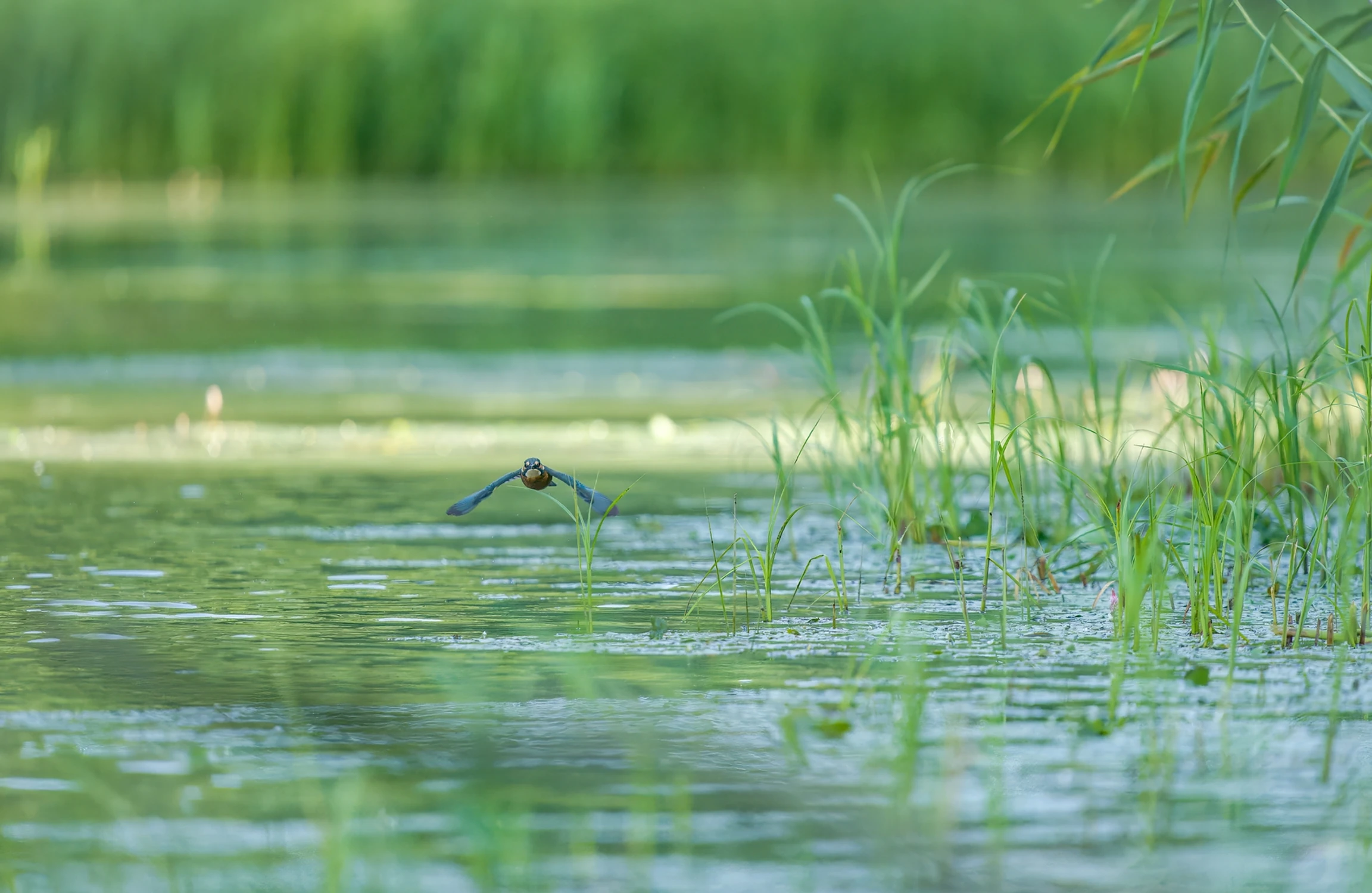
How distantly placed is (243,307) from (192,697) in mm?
11548

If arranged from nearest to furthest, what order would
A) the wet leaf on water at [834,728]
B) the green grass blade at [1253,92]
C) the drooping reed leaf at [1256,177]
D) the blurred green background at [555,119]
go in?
the wet leaf on water at [834,728] → the green grass blade at [1253,92] → the drooping reed leaf at [1256,177] → the blurred green background at [555,119]

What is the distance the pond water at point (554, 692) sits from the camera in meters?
3.66

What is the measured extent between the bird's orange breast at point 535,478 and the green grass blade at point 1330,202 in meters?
2.14

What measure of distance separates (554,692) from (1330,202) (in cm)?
197

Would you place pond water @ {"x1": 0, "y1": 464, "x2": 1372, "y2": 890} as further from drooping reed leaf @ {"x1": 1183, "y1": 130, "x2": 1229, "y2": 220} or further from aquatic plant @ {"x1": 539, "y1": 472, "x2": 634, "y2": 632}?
drooping reed leaf @ {"x1": 1183, "y1": 130, "x2": 1229, "y2": 220}

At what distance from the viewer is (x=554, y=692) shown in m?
4.77

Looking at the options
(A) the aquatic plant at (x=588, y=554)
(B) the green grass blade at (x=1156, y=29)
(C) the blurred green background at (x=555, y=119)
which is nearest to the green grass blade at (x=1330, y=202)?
(B) the green grass blade at (x=1156, y=29)

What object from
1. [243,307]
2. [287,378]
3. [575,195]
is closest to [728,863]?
[287,378]

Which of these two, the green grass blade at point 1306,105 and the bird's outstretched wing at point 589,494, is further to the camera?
the bird's outstretched wing at point 589,494

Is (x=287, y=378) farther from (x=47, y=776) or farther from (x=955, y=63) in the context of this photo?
(x=955, y=63)

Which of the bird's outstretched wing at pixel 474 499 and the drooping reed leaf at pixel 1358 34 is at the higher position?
the drooping reed leaf at pixel 1358 34

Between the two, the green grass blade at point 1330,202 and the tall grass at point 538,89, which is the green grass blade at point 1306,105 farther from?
the tall grass at point 538,89

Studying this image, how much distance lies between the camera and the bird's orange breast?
6324 mm

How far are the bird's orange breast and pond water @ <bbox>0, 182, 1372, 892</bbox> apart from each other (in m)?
0.23
